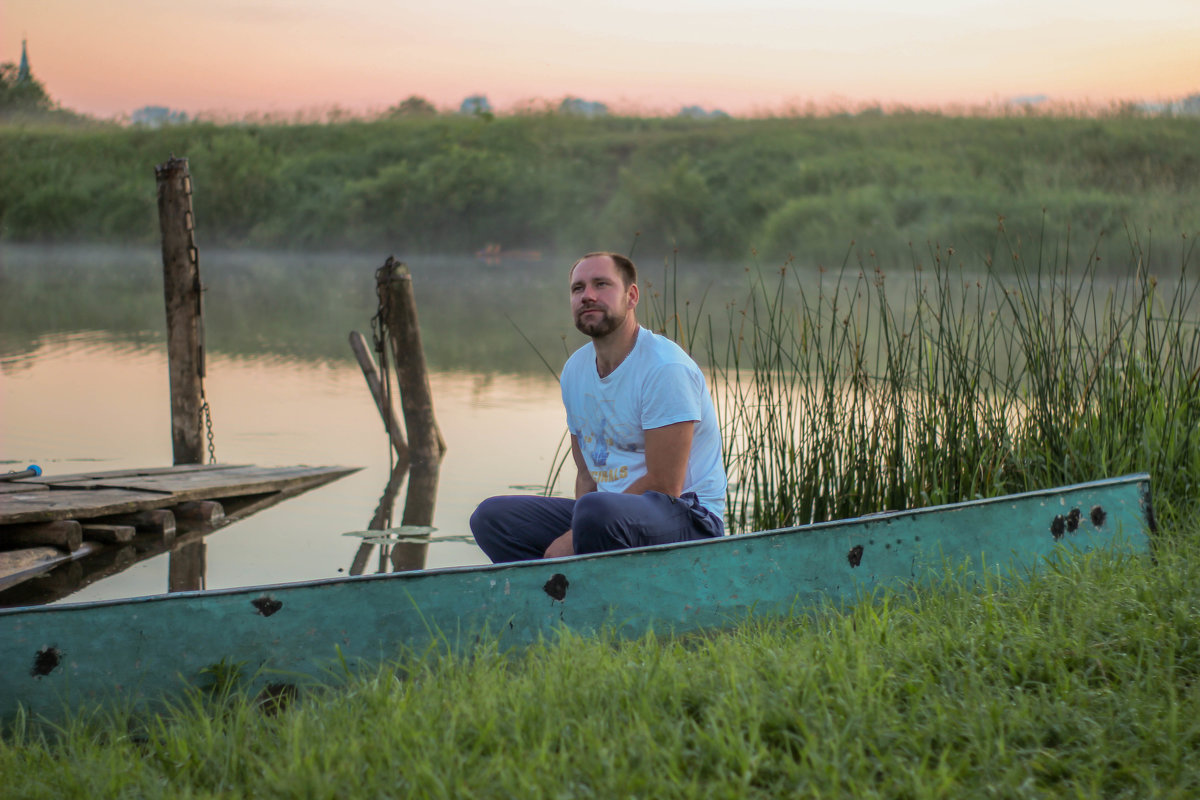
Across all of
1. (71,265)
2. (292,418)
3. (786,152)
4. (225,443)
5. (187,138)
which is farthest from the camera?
(187,138)

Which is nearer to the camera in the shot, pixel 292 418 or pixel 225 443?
pixel 225 443

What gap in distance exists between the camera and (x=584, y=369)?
3.69m

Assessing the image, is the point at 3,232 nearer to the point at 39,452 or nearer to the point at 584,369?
the point at 39,452

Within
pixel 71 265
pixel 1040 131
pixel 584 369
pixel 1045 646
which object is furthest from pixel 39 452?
pixel 1040 131

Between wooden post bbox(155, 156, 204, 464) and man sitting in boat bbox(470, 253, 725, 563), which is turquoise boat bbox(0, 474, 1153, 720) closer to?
man sitting in boat bbox(470, 253, 725, 563)

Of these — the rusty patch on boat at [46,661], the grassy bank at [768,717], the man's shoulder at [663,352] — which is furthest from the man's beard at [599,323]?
the rusty patch on boat at [46,661]

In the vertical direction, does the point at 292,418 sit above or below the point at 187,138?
below

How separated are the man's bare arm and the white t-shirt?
3 centimetres

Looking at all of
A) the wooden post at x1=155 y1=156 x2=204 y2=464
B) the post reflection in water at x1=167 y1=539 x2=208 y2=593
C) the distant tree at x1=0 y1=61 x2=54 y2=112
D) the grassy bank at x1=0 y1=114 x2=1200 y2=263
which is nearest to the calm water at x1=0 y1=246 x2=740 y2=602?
the post reflection in water at x1=167 y1=539 x2=208 y2=593

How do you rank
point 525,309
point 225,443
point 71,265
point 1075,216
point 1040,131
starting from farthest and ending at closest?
point 1040,131
point 71,265
point 1075,216
point 525,309
point 225,443

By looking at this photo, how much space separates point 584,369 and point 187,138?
5476 cm

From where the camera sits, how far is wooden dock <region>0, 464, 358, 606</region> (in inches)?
201

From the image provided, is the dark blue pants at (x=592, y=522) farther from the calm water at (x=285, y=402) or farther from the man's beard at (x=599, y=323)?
the calm water at (x=285, y=402)

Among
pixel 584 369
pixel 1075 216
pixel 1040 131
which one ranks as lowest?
pixel 584 369
